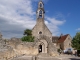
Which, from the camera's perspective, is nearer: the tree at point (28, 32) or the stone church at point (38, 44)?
the stone church at point (38, 44)

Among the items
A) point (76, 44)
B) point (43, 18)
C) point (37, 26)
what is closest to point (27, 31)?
point (37, 26)

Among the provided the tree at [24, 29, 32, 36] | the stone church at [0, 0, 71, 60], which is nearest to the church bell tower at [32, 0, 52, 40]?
the stone church at [0, 0, 71, 60]

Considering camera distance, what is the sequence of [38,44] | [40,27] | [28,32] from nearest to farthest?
[38,44], [28,32], [40,27]

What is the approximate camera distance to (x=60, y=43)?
51656 mm

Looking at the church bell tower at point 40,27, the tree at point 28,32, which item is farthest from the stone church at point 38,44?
the tree at point 28,32

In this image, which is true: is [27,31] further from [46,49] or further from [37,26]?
[46,49]

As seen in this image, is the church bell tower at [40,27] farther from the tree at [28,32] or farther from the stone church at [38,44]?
the tree at [28,32]

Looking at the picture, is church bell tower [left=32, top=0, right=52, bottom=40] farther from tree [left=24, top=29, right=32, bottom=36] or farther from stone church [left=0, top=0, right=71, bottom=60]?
tree [left=24, top=29, right=32, bottom=36]

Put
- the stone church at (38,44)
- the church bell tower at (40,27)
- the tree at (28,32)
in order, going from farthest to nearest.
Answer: the church bell tower at (40,27) < the tree at (28,32) < the stone church at (38,44)

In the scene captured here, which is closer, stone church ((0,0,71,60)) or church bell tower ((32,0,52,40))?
stone church ((0,0,71,60))

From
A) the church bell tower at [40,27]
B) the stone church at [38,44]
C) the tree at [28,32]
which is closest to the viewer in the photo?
the stone church at [38,44]

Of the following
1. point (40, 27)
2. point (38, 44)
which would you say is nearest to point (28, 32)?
point (40, 27)

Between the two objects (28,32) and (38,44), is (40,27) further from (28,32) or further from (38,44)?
(38,44)

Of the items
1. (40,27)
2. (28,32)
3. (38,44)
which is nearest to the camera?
(38,44)
